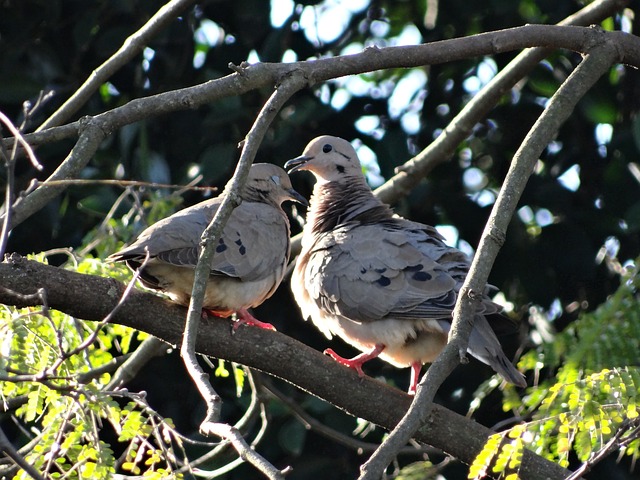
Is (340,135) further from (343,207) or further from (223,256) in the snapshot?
(223,256)

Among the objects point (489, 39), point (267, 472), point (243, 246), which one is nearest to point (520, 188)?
point (489, 39)

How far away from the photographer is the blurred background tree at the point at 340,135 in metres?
5.24

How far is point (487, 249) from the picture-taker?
2994 mm

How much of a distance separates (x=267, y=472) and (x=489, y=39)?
71.4 inches

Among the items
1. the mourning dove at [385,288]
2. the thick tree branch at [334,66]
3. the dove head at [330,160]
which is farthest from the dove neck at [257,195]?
the thick tree branch at [334,66]

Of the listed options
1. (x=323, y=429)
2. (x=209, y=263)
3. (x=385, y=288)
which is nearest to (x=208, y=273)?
(x=209, y=263)

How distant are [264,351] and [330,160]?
6.04 ft

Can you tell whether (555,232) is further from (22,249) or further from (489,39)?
(22,249)

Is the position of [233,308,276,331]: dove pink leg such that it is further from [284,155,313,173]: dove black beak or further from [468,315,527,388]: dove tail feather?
[284,155,313,173]: dove black beak

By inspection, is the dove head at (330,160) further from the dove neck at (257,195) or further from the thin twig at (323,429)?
the thin twig at (323,429)

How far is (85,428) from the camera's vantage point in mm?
3053

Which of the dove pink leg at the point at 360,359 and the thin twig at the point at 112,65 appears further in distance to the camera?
the dove pink leg at the point at 360,359


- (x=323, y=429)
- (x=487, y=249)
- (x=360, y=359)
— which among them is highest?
(x=487, y=249)

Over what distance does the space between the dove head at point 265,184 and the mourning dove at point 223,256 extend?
9cm
